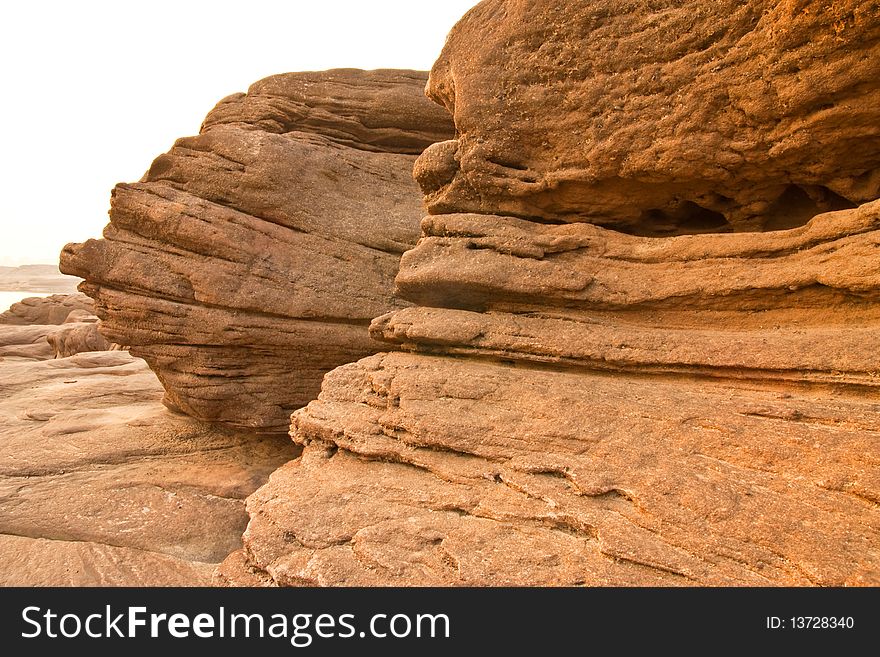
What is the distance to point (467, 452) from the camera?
6.33 m

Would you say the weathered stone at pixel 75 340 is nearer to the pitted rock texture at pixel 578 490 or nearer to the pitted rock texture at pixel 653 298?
the pitted rock texture at pixel 653 298

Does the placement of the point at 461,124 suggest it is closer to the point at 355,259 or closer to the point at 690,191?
the point at 690,191

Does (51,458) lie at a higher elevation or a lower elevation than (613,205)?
lower

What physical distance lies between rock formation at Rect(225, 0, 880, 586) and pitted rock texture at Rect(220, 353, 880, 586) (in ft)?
0.08

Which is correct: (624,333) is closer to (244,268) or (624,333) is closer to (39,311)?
(244,268)

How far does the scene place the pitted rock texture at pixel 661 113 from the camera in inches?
239

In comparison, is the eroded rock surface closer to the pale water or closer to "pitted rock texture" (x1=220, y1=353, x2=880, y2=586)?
"pitted rock texture" (x1=220, y1=353, x2=880, y2=586)

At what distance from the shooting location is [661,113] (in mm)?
7051

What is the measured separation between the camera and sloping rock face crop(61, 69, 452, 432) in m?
11.1

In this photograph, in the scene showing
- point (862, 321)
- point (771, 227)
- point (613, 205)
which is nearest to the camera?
point (862, 321)

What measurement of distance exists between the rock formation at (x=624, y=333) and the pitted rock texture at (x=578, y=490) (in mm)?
24

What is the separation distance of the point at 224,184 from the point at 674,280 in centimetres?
900

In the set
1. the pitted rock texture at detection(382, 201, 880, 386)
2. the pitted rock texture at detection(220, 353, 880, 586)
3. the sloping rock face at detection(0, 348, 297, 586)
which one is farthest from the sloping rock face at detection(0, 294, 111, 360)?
the pitted rock texture at detection(220, 353, 880, 586)

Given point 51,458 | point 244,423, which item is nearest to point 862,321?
point 244,423
